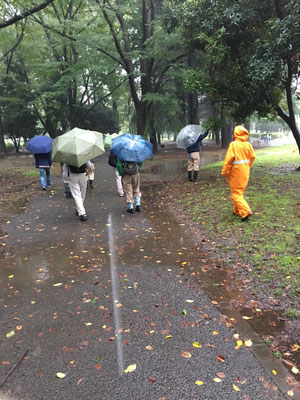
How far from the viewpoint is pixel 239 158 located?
6.45 meters

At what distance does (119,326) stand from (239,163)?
13.8 ft

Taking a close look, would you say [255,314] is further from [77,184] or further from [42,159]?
[42,159]

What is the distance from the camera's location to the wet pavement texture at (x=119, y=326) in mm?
2627

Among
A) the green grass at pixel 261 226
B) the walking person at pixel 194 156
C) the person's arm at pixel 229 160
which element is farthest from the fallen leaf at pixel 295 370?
the walking person at pixel 194 156

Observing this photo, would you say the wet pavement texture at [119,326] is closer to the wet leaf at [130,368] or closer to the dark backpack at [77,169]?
the wet leaf at [130,368]

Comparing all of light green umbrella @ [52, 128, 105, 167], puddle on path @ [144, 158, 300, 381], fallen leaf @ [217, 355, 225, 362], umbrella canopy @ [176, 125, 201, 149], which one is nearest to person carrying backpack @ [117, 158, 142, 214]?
light green umbrella @ [52, 128, 105, 167]

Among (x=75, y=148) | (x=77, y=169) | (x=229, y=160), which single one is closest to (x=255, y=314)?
(x=229, y=160)

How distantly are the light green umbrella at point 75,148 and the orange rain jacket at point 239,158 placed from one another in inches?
108

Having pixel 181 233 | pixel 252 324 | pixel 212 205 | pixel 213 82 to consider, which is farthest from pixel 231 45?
pixel 252 324

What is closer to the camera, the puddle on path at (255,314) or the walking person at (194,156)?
the puddle on path at (255,314)

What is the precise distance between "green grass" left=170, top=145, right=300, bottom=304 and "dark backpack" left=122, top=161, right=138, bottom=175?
68.5 inches

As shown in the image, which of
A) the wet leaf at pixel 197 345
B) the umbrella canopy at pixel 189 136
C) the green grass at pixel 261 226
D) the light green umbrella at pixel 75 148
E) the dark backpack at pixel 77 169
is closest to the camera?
the wet leaf at pixel 197 345

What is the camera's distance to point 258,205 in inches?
310

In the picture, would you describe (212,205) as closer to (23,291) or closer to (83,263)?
(83,263)
